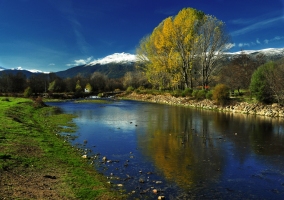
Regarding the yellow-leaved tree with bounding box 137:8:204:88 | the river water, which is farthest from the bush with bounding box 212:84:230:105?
the river water

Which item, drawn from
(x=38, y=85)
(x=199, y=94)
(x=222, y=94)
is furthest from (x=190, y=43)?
(x=38, y=85)

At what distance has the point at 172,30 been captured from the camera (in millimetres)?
54625

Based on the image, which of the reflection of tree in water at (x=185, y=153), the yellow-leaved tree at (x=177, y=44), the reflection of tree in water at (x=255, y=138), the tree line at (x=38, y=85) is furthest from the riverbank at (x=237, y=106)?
the tree line at (x=38, y=85)

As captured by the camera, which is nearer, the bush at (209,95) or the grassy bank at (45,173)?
the grassy bank at (45,173)

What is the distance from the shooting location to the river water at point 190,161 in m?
9.97

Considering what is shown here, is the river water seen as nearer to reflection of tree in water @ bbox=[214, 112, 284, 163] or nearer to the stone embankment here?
reflection of tree in water @ bbox=[214, 112, 284, 163]

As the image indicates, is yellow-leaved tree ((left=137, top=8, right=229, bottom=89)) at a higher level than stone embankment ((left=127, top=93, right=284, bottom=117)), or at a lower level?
higher

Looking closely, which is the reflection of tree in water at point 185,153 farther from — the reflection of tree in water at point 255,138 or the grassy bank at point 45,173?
the grassy bank at point 45,173

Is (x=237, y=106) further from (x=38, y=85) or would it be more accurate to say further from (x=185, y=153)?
(x=38, y=85)

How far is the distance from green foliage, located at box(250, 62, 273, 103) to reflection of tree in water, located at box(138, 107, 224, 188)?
64.0ft

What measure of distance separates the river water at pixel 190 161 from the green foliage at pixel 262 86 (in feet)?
54.2

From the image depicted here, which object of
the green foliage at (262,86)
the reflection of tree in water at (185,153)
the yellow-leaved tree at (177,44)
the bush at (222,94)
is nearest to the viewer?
the reflection of tree in water at (185,153)

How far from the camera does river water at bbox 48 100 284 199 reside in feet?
32.7

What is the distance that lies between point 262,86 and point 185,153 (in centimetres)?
2785
